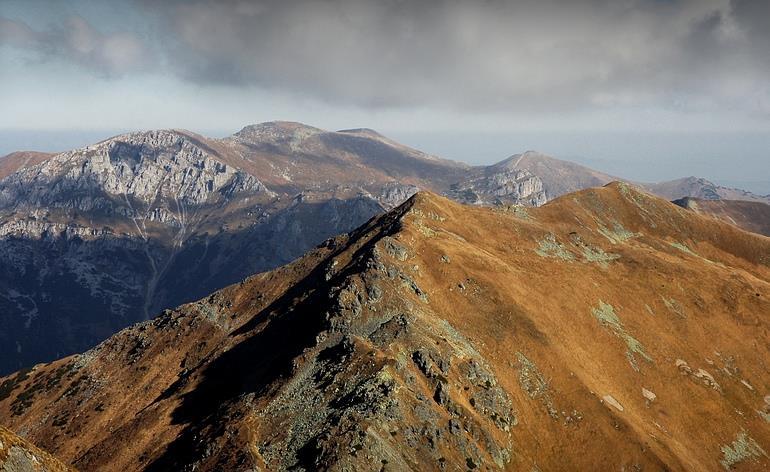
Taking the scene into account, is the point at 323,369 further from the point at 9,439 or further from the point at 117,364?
the point at 117,364

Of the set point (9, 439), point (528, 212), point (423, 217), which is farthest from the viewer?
point (528, 212)

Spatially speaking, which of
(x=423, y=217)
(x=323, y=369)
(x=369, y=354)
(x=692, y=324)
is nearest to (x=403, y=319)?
(x=369, y=354)

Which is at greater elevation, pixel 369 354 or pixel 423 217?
pixel 423 217

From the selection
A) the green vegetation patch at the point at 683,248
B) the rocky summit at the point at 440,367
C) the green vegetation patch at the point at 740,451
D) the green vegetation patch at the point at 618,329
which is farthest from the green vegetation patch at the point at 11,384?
the green vegetation patch at the point at 683,248

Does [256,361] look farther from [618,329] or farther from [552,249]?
[552,249]

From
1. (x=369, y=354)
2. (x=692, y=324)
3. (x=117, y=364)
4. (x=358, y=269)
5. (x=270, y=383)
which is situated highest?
(x=358, y=269)

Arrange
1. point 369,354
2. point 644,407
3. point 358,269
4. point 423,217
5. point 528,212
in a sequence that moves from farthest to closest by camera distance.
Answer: point 528,212 < point 423,217 < point 358,269 < point 644,407 < point 369,354

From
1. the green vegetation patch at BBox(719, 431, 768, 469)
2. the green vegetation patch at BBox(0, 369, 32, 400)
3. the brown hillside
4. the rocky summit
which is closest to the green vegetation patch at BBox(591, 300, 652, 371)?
the rocky summit
